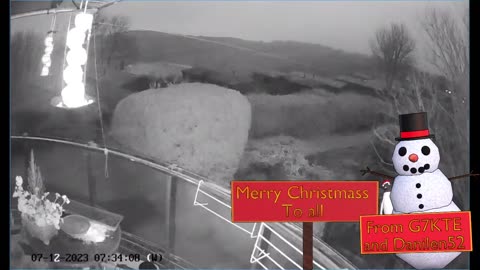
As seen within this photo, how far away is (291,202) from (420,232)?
27.0 inches

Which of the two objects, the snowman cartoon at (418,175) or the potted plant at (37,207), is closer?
the snowman cartoon at (418,175)

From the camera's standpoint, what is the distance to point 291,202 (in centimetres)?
330

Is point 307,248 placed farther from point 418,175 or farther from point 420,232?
A: point 418,175

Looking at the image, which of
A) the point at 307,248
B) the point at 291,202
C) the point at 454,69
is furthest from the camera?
the point at 454,69

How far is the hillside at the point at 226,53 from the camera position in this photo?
3.70 metres

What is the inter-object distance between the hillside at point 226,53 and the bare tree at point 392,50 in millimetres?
304

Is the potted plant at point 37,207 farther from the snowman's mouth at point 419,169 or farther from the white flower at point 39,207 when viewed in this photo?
the snowman's mouth at point 419,169

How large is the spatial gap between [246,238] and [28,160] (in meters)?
1.39

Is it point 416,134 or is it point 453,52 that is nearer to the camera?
point 416,134

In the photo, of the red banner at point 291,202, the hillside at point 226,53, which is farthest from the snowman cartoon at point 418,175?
the hillside at point 226,53

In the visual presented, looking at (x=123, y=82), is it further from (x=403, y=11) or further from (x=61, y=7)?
(x=403, y=11)

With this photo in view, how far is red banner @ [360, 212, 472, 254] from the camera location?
10.5ft

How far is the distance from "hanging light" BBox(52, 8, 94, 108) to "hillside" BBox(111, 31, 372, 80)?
9.8 inches

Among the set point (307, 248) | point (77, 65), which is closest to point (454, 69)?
point (307, 248)
